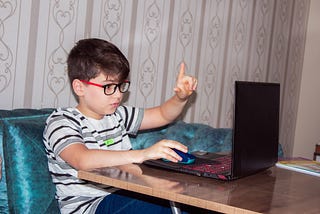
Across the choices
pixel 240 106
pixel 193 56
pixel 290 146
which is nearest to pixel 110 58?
pixel 240 106

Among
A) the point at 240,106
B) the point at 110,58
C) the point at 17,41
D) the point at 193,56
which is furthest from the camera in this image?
the point at 193,56

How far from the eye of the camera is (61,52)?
2326 mm

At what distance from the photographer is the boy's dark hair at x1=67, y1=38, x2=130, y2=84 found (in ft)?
6.46

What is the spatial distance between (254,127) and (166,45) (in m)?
1.38

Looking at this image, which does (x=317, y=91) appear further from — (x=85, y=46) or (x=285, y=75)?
(x=85, y=46)

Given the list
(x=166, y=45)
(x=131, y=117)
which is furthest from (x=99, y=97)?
(x=166, y=45)

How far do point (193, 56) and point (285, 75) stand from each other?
140 cm

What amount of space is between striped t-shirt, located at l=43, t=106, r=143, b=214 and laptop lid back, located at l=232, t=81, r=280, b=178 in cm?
55

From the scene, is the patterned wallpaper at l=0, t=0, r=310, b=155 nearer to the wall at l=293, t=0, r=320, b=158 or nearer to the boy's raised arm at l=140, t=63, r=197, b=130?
the wall at l=293, t=0, r=320, b=158

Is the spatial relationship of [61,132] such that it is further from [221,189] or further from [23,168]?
[221,189]

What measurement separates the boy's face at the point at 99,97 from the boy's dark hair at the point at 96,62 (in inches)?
0.8

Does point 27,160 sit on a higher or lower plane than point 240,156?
lower

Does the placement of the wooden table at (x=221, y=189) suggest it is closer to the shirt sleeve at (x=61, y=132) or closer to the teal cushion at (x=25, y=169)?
the shirt sleeve at (x=61, y=132)

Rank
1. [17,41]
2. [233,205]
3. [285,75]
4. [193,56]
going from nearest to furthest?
[233,205]
[17,41]
[193,56]
[285,75]
